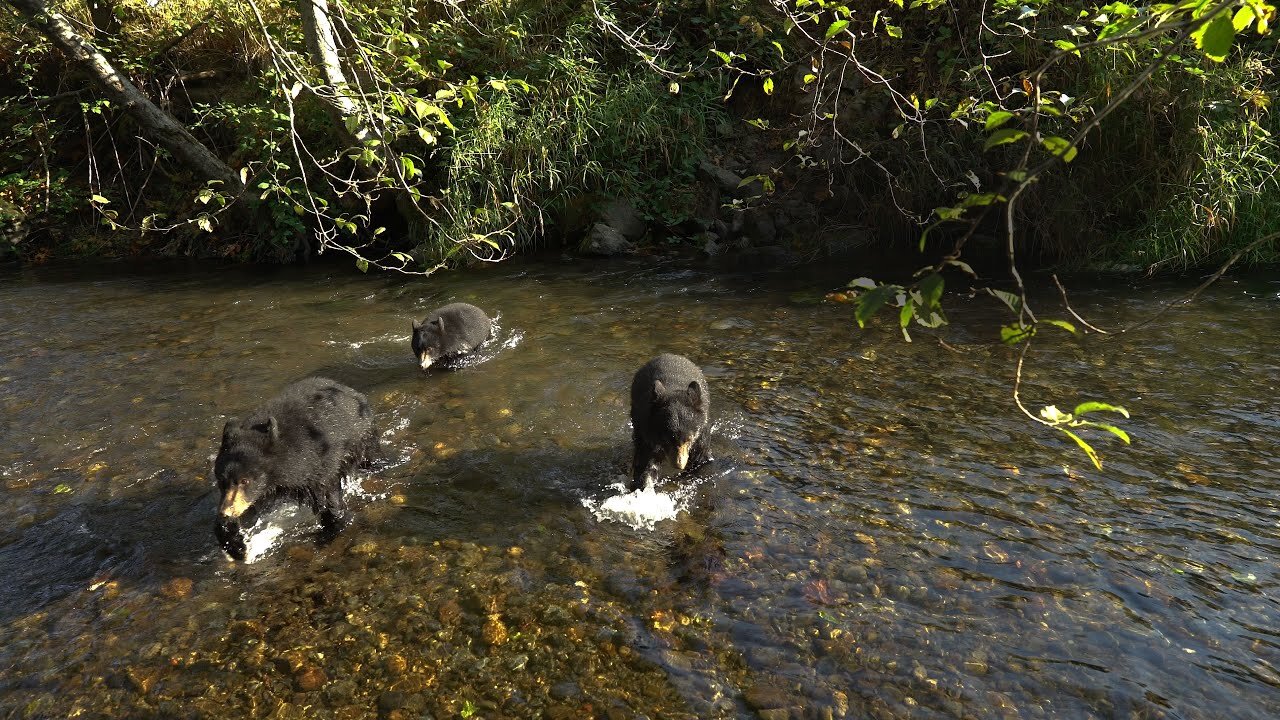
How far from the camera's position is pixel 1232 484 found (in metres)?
5.16

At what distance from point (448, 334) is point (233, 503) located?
3703mm

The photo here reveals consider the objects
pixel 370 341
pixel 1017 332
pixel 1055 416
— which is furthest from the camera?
pixel 370 341

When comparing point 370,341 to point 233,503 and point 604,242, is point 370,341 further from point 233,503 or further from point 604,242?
point 604,242

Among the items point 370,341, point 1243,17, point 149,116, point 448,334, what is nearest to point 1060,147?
point 1243,17

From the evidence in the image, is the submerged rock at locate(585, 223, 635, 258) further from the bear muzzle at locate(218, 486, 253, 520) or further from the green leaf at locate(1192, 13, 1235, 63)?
the green leaf at locate(1192, 13, 1235, 63)

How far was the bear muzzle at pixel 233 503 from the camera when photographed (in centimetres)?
464

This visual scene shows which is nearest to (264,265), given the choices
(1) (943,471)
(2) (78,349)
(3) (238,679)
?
(2) (78,349)

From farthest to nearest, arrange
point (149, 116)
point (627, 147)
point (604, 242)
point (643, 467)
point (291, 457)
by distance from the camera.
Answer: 1. point (627, 147)
2. point (149, 116)
3. point (604, 242)
4. point (643, 467)
5. point (291, 457)

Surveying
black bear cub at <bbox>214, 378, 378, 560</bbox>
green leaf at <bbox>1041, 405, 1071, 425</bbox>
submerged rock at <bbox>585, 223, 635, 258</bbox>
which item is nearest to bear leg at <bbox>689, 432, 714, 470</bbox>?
black bear cub at <bbox>214, 378, 378, 560</bbox>

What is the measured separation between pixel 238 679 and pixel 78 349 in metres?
7.05

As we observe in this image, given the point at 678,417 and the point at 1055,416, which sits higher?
the point at 1055,416

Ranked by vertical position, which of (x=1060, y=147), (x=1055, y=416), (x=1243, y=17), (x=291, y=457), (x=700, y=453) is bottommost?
(x=700, y=453)

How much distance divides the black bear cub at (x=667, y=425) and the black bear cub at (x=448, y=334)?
3.01 meters

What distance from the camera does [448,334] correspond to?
8.15 meters
